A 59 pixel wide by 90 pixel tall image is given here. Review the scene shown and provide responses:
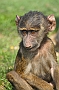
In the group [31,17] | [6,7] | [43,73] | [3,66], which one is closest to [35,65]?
[43,73]

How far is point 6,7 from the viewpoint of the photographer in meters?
17.0

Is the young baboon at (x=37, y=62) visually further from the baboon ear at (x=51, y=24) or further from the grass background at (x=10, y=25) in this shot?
the grass background at (x=10, y=25)

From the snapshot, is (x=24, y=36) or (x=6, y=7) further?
(x=6, y=7)

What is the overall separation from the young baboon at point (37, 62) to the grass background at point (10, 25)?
0.76 m

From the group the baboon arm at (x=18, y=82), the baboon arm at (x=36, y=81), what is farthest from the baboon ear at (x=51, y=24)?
the baboon arm at (x=18, y=82)

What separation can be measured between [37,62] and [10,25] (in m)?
6.26

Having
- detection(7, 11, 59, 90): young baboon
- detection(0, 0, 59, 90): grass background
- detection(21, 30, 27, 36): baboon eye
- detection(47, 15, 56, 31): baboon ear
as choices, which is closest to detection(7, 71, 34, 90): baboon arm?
detection(7, 11, 59, 90): young baboon

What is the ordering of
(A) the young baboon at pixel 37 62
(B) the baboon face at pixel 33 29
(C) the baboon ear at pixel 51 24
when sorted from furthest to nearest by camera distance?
(C) the baboon ear at pixel 51 24, (A) the young baboon at pixel 37 62, (B) the baboon face at pixel 33 29

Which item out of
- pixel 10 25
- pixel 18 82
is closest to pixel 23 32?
pixel 18 82

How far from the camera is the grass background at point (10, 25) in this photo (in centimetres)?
868

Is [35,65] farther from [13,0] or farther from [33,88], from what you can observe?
[13,0]

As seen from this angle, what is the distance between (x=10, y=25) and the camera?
42.6 feet

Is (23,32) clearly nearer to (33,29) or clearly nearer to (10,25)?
(33,29)

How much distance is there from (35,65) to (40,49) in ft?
1.12
